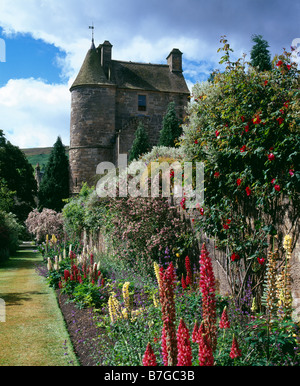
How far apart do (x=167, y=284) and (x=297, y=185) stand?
7.89ft

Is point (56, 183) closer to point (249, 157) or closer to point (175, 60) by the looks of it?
point (175, 60)

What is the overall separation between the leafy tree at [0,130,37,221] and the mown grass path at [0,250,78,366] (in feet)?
68.7

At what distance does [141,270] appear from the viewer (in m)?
7.58

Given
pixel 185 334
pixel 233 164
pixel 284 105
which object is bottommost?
pixel 185 334

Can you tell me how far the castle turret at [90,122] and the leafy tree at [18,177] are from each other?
6.50 m

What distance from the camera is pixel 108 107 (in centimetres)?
2431

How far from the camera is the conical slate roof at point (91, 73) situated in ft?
79.0

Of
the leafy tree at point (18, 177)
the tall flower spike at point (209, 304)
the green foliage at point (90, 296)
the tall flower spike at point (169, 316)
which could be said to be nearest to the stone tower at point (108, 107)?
the leafy tree at point (18, 177)

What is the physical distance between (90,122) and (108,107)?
5.16 ft

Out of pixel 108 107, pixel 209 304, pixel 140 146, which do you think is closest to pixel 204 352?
pixel 209 304

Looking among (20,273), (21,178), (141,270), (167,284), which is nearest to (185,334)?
(167,284)

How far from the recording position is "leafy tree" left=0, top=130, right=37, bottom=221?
2807 centimetres

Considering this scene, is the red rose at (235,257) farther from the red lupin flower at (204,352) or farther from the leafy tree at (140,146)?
the leafy tree at (140,146)
